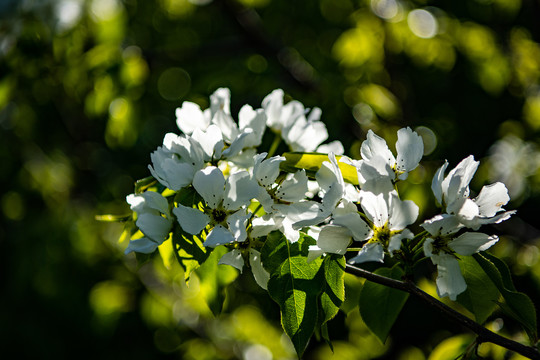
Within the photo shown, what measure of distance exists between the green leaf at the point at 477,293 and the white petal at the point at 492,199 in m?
0.13

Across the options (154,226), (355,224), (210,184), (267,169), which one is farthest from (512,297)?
(154,226)

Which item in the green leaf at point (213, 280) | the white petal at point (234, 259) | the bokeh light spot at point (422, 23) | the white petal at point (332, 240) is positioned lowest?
the bokeh light spot at point (422, 23)

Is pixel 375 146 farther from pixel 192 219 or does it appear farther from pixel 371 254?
pixel 192 219

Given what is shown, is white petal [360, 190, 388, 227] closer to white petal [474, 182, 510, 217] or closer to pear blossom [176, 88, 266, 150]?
white petal [474, 182, 510, 217]

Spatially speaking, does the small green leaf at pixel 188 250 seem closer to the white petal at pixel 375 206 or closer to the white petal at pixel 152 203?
the white petal at pixel 152 203

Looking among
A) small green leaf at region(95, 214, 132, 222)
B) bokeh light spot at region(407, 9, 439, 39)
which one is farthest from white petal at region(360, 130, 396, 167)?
bokeh light spot at region(407, 9, 439, 39)

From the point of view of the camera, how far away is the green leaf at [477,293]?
3.98ft

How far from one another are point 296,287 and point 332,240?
0.13m

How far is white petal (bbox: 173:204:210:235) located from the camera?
119 centimetres

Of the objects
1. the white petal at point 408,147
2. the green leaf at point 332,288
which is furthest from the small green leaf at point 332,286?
the white petal at point 408,147

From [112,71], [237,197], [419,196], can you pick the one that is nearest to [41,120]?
[112,71]

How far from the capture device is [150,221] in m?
1.24

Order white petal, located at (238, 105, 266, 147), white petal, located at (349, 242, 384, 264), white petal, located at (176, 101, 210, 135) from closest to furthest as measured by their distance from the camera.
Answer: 1. white petal, located at (349, 242, 384, 264)
2. white petal, located at (238, 105, 266, 147)
3. white petal, located at (176, 101, 210, 135)

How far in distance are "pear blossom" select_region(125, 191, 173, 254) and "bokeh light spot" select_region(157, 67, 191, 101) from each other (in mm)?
3491
